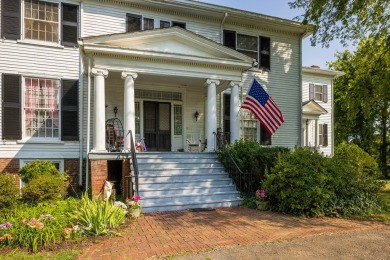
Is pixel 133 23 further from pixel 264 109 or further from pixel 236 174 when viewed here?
pixel 236 174

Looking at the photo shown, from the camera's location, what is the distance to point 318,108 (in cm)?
1673

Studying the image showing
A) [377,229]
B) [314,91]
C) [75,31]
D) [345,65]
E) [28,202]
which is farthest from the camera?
[345,65]

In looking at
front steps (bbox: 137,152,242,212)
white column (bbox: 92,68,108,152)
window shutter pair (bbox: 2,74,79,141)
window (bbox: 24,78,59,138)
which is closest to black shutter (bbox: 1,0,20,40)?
window shutter pair (bbox: 2,74,79,141)

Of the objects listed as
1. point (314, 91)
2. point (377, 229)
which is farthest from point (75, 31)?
point (314, 91)

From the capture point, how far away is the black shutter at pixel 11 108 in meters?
9.93

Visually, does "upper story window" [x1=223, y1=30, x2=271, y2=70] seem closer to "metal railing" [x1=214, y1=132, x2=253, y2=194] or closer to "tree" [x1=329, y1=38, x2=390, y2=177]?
"tree" [x1=329, y1=38, x2=390, y2=177]

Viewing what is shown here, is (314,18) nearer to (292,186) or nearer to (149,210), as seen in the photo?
(292,186)

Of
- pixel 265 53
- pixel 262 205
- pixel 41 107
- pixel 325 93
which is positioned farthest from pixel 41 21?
pixel 325 93

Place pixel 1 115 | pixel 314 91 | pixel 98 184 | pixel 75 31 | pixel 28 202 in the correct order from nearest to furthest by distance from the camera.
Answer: pixel 28 202 < pixel 98 184 < pixel 1 115 < pixel 75 31 < pixel 314 91

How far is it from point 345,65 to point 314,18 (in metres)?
17.6

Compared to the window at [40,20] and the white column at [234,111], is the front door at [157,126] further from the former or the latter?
the window at [40,20]

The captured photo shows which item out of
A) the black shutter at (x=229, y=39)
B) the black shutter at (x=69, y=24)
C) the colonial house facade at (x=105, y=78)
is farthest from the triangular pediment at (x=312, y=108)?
the black shutter at (x=69, y=24)

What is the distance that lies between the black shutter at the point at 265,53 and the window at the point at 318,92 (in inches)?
187

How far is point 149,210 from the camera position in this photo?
7.48 m
